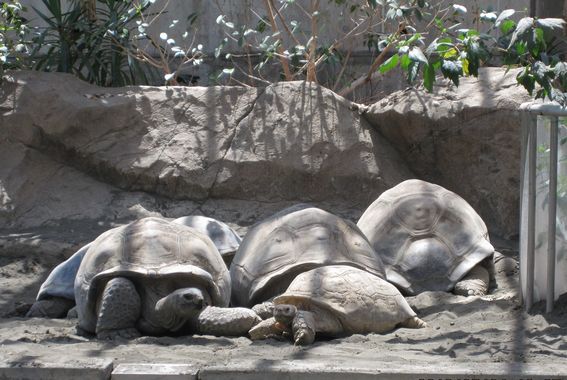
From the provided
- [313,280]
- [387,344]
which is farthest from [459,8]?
[387,344]

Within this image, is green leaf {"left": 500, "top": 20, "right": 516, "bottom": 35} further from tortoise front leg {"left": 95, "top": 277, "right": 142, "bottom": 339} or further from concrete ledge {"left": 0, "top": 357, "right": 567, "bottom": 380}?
tortoise front leg {"left": 95, "top": 277, "right": 142, "bottom": 339}

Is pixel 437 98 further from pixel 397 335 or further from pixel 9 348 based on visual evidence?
pixel 9 348

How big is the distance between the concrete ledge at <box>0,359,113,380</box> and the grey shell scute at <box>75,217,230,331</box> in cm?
97

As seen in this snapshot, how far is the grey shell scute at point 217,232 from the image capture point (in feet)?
21.6

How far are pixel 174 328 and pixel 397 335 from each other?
3.61 feet

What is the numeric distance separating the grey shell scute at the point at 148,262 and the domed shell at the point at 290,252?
204 mm

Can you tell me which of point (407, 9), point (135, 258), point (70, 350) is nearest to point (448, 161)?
point (407, 9)

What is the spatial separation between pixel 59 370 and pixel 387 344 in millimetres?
1496

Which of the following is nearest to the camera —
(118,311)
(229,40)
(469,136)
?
(118,311)

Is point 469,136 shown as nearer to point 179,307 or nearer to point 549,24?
point 549,24

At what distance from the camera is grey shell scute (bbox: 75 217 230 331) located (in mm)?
5434

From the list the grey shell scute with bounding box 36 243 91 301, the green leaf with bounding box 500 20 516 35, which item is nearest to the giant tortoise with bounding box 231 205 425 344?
the grey shell scute with bounding box 36 243 91 301

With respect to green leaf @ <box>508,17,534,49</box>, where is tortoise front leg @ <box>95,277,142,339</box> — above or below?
below

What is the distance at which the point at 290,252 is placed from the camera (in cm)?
582
